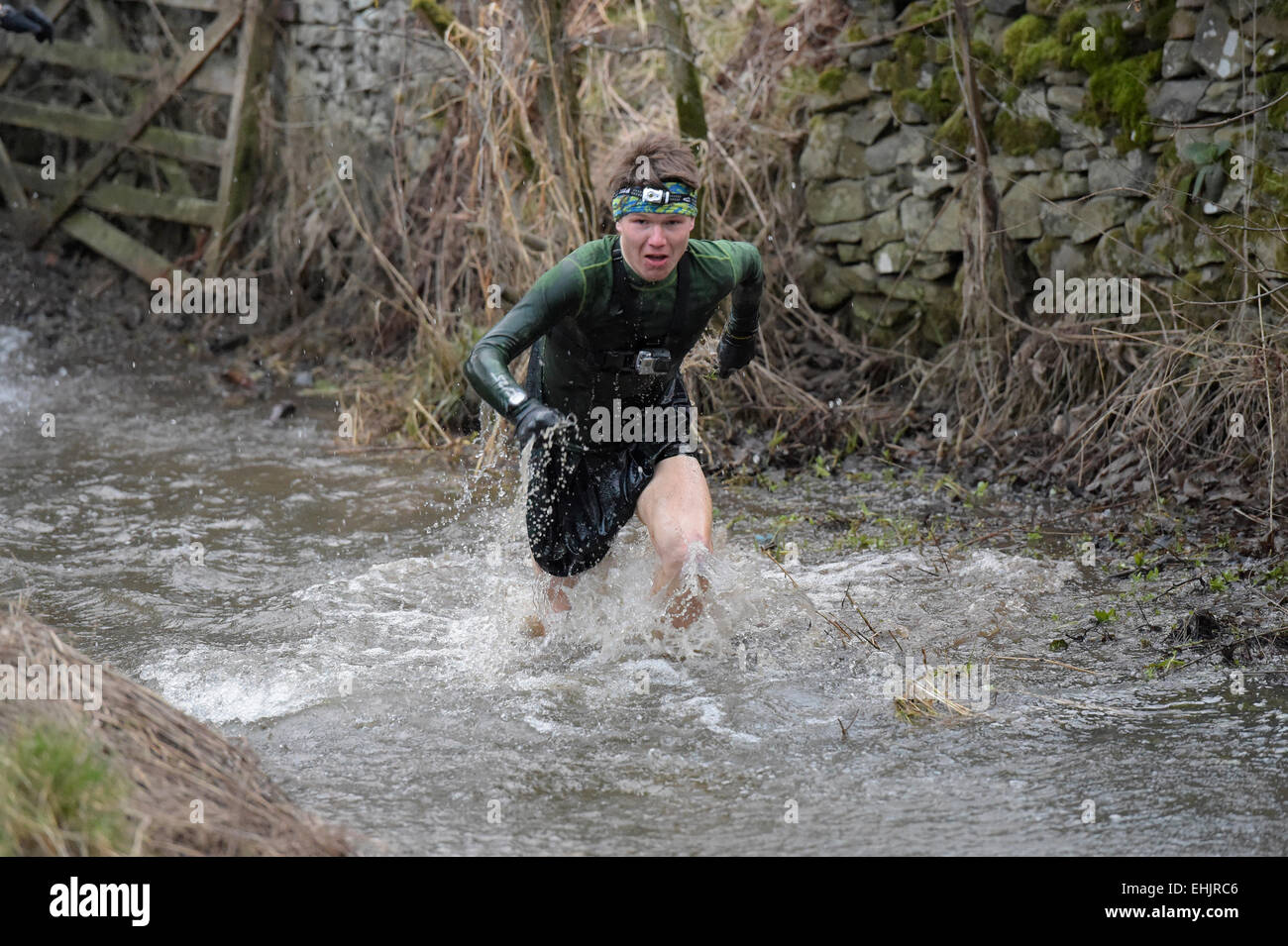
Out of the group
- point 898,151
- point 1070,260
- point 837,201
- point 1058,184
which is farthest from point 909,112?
point 1070,260

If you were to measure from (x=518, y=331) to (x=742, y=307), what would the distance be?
3.52ft

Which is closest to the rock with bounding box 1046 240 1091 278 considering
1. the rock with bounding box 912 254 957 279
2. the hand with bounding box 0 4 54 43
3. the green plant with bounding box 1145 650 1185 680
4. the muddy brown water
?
the rock with bounding box 912 254 957 279

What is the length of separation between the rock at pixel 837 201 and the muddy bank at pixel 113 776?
565 centimetres

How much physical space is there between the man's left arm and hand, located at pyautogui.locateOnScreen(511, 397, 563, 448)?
41.5 inches

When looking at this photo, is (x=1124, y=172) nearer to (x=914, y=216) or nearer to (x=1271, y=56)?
(x=1271, y=56)

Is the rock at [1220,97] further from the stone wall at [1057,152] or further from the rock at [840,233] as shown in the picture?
the rock at [840,233]

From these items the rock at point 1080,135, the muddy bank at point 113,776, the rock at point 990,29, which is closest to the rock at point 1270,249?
the rock at point 1080,135

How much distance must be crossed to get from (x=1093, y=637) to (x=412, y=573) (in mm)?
2887

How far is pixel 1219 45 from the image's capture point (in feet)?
21.4

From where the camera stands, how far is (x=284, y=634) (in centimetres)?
532

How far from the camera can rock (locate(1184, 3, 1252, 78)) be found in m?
6.42

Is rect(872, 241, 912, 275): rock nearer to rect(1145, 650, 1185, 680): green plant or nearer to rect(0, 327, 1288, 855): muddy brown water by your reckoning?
rect(0, 327, 1288, 855): muddy brown water

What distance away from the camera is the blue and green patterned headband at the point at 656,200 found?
4.57 meters
